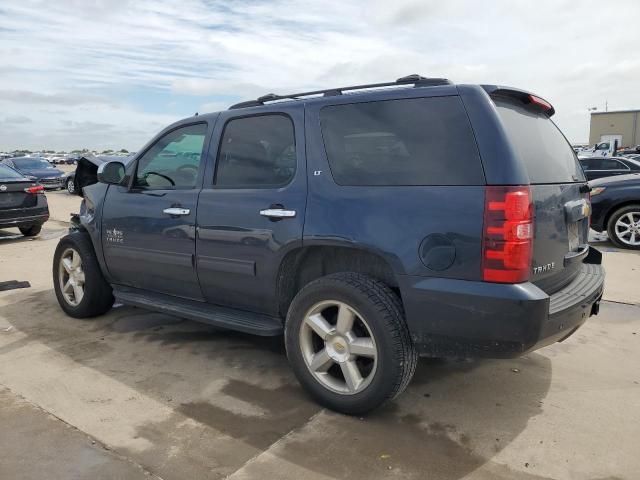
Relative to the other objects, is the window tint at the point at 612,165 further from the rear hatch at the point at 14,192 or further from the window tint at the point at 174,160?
the rear hatch at the point at 14,192

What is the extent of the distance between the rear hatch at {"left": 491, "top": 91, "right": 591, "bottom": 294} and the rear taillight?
0.50 ft

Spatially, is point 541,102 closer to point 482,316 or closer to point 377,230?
point 377,230

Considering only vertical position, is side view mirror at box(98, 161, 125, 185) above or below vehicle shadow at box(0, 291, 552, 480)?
above

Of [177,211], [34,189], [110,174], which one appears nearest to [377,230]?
[177,211]

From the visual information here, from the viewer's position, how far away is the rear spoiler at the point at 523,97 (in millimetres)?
2938

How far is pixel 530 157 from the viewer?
2.93 meters

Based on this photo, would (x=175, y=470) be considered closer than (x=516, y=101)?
Yes

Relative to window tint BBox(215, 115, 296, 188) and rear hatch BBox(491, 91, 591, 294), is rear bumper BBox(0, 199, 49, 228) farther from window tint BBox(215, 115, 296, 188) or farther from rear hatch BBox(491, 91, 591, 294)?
rear hatch BBox(491, 91, 591, 294)

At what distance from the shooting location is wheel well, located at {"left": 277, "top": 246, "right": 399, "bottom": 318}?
317cm

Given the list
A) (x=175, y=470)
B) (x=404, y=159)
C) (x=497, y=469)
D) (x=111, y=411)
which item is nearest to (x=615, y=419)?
(x=497, y=469)

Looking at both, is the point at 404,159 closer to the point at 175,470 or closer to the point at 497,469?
the point at 497,469

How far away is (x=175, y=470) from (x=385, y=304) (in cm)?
135

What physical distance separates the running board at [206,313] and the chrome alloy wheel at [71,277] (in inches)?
21.1

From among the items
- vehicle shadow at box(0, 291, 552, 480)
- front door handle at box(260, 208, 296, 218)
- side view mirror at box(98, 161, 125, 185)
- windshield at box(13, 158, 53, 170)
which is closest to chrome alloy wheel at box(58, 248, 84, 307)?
vehicle shadow at box(0, 291, 552, 480)
